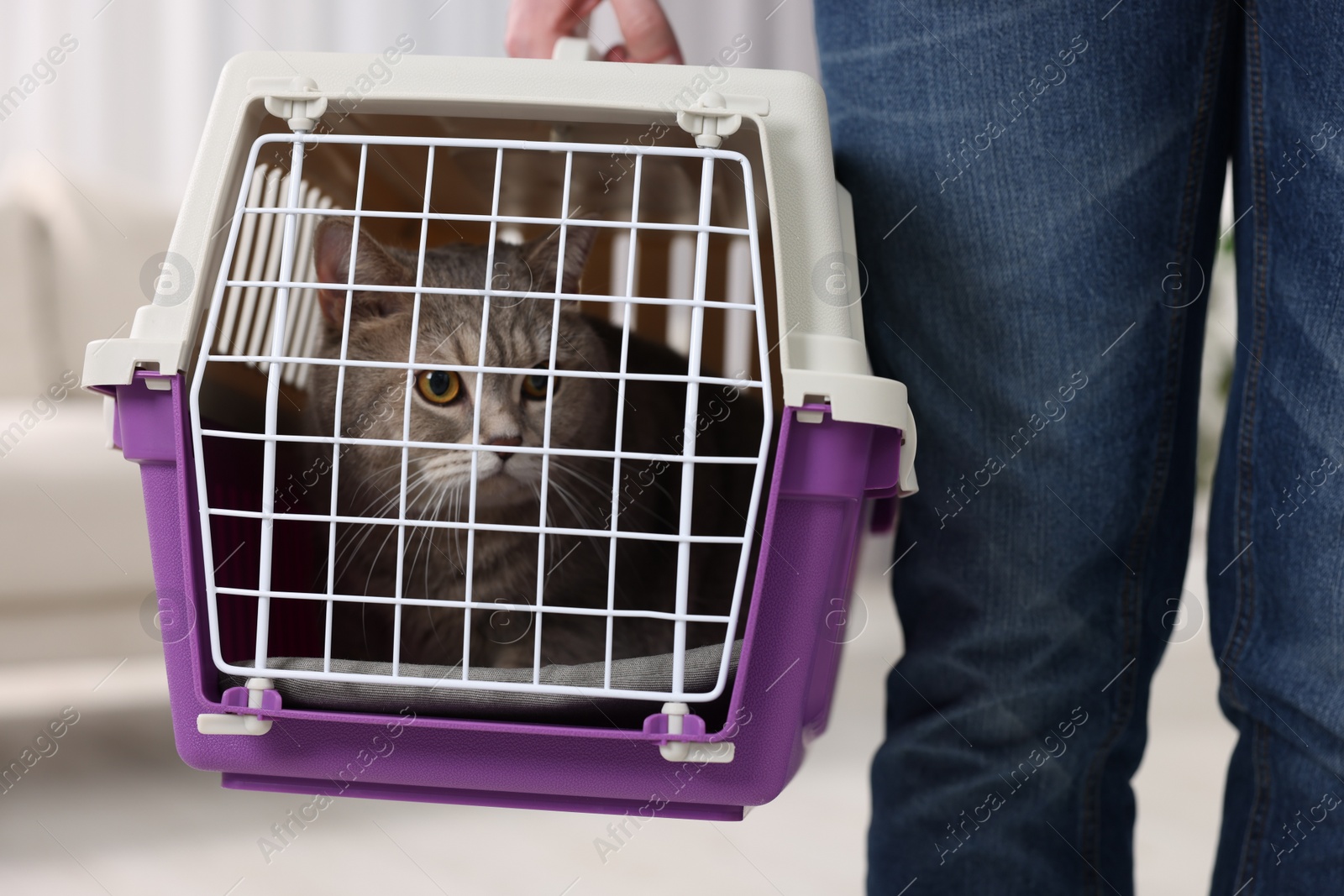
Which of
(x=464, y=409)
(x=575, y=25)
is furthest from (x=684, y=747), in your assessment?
(x=575, y=25)

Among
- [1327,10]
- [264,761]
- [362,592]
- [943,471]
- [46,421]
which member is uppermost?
[1327,10]

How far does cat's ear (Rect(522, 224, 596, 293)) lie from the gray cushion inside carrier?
0.43m

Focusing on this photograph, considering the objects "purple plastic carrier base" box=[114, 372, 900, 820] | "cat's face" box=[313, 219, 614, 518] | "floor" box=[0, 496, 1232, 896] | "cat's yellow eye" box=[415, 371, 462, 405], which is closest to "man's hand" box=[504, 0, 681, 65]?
"cat's face" box=[313, 219, 614, 518]

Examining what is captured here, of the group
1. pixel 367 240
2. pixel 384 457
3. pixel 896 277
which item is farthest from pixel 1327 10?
pixel 384 457

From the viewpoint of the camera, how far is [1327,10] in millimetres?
690

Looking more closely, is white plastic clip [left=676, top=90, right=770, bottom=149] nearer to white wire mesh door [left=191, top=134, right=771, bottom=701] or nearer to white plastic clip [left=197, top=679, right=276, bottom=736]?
white wire mesh door [left=191, top=134, right=771, bottom=701]

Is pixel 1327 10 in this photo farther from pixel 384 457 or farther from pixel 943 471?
pixel 384 457

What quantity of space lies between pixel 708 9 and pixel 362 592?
91.9 inches

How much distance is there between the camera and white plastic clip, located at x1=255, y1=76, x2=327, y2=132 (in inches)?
28.4

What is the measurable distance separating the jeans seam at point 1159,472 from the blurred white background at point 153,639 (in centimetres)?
52

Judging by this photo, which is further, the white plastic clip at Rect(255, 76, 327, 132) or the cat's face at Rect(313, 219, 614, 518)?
the cat's face at Rect(313, 219, 614, 518)

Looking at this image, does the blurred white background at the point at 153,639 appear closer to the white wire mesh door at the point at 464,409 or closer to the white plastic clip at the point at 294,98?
the white wire mesh door at the point at 464,409

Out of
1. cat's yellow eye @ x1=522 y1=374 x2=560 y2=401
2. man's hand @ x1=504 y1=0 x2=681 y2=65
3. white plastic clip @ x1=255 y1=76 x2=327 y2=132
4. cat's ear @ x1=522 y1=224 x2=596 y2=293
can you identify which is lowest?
cat's yellow eye @ x1=522 y1=374 x2=560 y2=401

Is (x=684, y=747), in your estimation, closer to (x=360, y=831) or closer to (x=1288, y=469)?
(x=1288, y=469)
